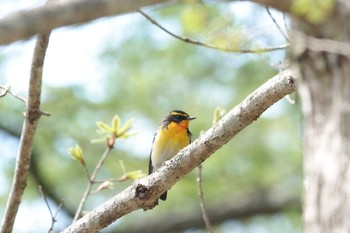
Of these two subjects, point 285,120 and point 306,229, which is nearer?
point 306,229

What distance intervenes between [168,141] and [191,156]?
2953 mm

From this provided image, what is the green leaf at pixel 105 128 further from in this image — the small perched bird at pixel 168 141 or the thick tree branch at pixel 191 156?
the small perched bird at pixel 168 141

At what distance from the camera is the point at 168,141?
7.81 metres

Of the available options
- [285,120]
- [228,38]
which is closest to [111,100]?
[285,120]

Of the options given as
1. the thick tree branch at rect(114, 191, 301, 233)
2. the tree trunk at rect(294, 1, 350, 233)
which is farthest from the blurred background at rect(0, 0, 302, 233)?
the tree trunk at rect(294, 1, 350, 233)

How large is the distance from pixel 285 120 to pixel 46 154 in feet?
10.9

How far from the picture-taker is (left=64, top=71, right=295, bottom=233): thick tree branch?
4637mm

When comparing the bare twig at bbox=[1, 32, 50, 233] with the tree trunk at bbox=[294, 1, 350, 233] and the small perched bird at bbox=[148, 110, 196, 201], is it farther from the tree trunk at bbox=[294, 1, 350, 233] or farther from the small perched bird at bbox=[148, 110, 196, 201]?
the small perched bird at bbox=[148, 110, 196, 201]

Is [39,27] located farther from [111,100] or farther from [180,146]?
[111,100]

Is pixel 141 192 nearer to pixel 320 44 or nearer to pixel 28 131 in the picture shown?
pixel 28 131

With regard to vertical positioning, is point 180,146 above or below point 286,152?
below

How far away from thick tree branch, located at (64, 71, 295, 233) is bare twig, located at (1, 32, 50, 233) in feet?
1.75

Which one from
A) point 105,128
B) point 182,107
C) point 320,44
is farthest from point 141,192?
point 182,107

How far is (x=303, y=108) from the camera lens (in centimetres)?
357
